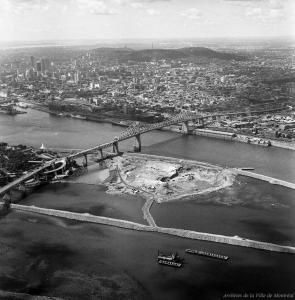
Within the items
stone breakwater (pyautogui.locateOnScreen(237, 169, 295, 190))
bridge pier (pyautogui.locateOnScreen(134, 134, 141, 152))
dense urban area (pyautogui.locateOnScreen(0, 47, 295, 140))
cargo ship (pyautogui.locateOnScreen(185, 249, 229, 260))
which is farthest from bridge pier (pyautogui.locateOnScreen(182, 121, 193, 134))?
cargo ship (pyautogui.locateOnScreen(185, 249, 229, 260))

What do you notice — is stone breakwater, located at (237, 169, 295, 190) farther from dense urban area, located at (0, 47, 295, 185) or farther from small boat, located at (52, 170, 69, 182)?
small boat, located at (52, 170, 69, 182)

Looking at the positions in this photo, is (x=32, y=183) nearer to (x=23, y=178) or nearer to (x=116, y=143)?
(x=23, y=178)

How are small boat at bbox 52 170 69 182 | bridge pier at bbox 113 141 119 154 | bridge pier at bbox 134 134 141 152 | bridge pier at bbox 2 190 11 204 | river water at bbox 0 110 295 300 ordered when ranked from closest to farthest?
river water at bbox 0 110 295 300 < bridge pier at bbox 2 190 11 204 < small boat at bbox 52 170 69 182 < bridge pier at bbox 113 141 119 154 < bridge pier at bbox 134 134 141 152

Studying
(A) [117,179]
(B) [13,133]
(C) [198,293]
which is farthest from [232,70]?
(C) [198,293]

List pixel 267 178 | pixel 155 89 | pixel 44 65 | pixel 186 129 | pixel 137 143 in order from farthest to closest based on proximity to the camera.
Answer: pixel 44 65, pixel 155 89, pixel 186 129, pixel 137 143, pixel 267 178

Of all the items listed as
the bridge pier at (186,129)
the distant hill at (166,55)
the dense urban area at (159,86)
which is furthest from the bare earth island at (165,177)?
the distant hill at (166,55)

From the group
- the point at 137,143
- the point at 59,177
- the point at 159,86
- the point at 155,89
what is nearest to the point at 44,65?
the point at 159,86
